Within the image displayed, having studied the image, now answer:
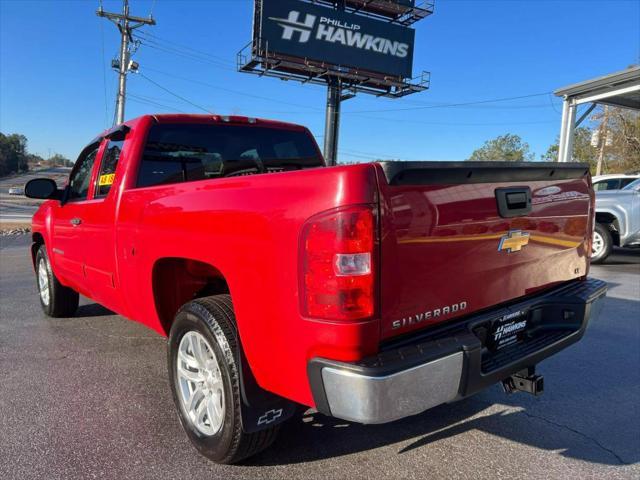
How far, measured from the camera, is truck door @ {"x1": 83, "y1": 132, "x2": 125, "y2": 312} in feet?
11.1

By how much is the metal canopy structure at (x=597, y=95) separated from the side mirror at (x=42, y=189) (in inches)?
586

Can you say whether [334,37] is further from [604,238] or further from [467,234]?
[467,234]

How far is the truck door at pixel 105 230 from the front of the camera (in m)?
3.38

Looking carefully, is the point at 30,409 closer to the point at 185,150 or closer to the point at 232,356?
the point at 232,356

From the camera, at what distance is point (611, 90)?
586 inches

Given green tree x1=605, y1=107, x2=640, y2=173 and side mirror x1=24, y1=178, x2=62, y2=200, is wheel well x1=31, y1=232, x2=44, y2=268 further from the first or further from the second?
green tree x1=605, y1=107, x2=640, y2=173

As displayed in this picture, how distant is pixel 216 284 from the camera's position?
9.96ft

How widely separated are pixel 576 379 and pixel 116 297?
3.55m

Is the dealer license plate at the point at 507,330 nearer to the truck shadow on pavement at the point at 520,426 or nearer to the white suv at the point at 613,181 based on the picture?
the truck shadow on pavement at the point at 520,426

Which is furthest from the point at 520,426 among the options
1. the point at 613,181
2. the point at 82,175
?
the point at 613,181

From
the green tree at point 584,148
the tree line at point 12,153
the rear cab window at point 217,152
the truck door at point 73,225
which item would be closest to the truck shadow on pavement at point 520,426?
the rear cab window at point 217,152

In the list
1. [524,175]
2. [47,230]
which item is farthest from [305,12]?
[524,175]

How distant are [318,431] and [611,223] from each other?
29.3 feet

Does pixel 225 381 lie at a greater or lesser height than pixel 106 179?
lesser
